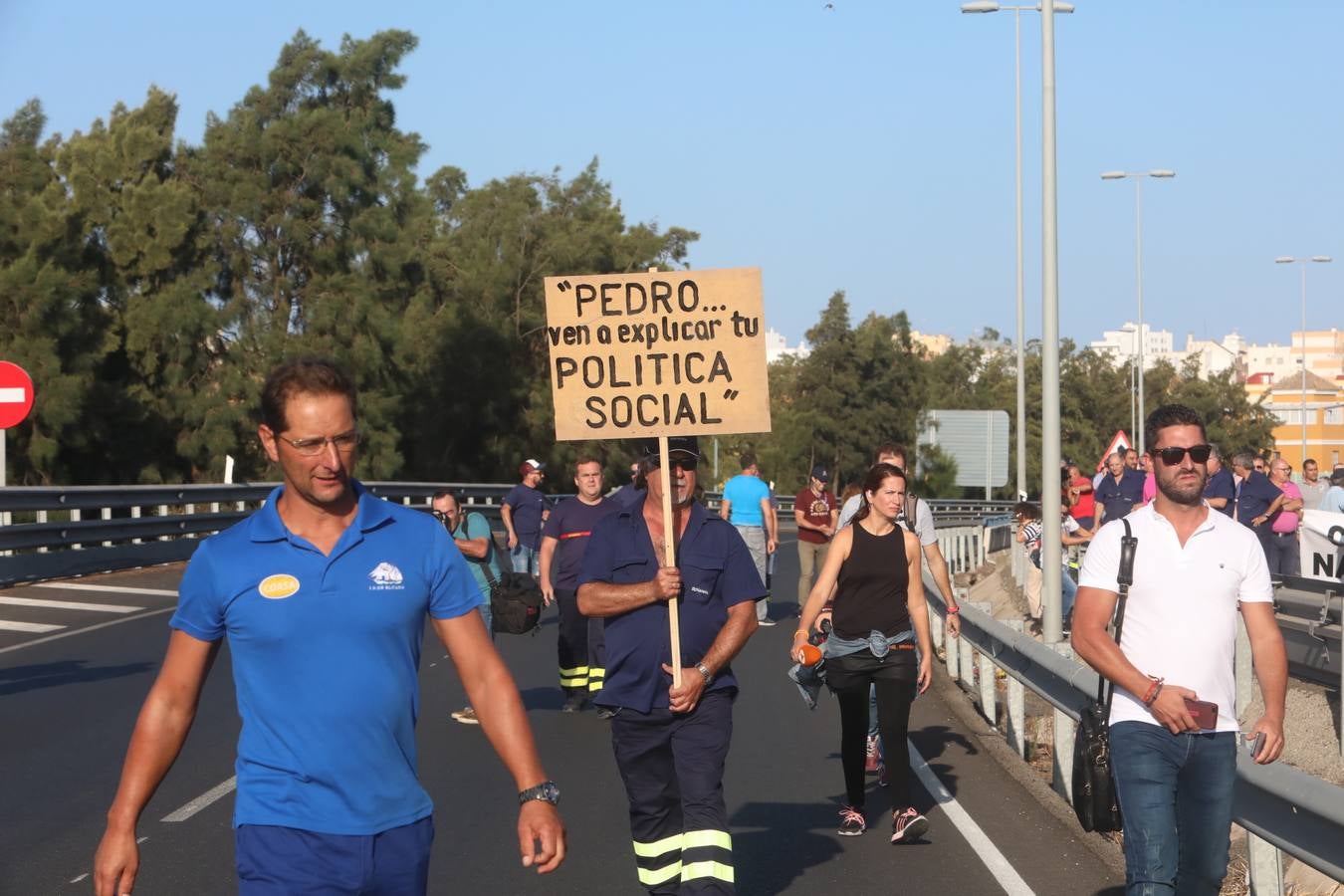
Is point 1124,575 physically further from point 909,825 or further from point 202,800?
point 202,800

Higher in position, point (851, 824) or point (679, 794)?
point (679, 794)

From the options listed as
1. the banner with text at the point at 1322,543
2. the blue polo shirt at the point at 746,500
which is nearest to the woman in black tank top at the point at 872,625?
the banner with text at the point at 1322,543

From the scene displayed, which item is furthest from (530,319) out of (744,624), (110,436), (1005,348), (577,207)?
(1005,348)

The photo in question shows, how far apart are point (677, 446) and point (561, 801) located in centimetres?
317

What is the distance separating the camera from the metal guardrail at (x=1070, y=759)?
5.64m

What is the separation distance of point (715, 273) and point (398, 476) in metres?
50.4

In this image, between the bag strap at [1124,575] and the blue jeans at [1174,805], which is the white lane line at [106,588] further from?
the blue jeans at [1174,805]

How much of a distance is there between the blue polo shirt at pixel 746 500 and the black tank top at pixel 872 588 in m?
11.5

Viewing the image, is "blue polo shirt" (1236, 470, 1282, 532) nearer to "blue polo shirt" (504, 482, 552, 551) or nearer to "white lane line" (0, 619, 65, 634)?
"blue polo shirt" (504, 482, 552, 551)

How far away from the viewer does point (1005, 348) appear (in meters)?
161

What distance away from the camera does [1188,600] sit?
5832 mm

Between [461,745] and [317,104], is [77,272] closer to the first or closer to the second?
[317,104]

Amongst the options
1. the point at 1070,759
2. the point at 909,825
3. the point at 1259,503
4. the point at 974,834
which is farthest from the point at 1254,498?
the point at 909,825

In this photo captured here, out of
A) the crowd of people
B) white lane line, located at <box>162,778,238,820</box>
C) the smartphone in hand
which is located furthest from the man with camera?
the smartphone in hand
